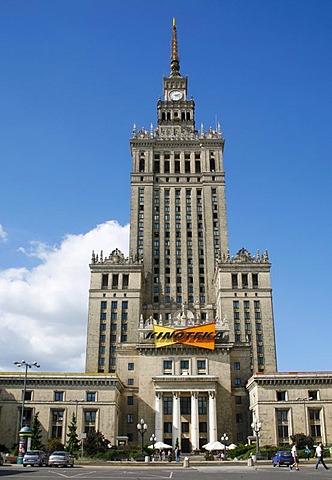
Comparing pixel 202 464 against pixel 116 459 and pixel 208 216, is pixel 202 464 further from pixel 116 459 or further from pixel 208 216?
pixel 208 216

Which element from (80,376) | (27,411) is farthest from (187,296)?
(27,411)

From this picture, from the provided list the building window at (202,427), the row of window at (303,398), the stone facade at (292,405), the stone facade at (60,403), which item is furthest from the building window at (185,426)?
the row of window at (303,398)

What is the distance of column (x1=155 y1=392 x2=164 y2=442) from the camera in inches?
3535

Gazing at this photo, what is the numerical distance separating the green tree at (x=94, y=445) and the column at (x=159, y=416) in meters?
15.3

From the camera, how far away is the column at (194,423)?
89.3 metres

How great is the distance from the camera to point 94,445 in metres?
73.3

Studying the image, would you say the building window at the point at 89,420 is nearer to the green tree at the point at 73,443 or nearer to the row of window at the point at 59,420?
the row of window at the point at 59,420

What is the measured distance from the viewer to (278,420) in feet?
291

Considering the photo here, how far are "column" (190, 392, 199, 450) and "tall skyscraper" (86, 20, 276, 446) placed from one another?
0.53 feet

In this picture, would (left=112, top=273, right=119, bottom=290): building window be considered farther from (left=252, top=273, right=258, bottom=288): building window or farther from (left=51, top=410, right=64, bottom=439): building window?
(left=51, top=410, right=64, bottom=439): building window

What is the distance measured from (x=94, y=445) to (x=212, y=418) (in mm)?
24479

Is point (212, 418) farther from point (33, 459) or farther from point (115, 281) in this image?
point (33, 459)

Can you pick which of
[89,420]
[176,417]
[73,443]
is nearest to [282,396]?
[176,417]

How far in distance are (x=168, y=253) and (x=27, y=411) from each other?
2066 inches
